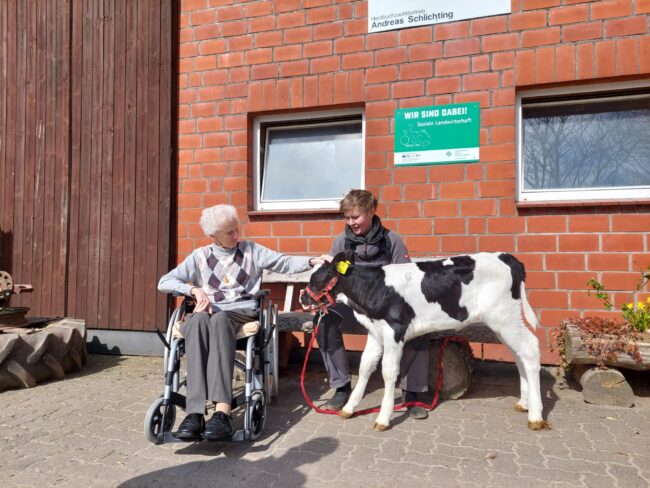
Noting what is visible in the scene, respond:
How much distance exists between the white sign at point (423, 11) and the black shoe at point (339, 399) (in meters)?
3.50

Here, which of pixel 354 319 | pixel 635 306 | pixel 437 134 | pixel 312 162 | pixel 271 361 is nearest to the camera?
pixel 271 361

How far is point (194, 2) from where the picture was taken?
545cm

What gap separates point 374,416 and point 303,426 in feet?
1.75

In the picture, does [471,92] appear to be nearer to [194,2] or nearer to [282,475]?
[194,2]

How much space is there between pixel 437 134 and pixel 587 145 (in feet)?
4.57

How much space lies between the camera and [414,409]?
11.2 feet

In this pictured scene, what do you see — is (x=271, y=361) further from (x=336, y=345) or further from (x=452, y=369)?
(x=452, y=369)

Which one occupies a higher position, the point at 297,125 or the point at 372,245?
the point at 297,125

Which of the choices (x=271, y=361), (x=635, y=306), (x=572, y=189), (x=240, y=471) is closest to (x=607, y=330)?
(x=635, y=306)

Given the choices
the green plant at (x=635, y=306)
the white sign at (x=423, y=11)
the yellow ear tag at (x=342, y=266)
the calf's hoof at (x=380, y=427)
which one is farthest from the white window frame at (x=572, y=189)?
the calf's hoof at (x=380, y=427)

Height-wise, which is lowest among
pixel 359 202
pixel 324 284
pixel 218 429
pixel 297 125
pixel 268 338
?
pixel 218 429

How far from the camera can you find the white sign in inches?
177

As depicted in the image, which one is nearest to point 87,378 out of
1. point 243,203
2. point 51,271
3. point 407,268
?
point 51,271

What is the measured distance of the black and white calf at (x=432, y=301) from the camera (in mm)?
3168
